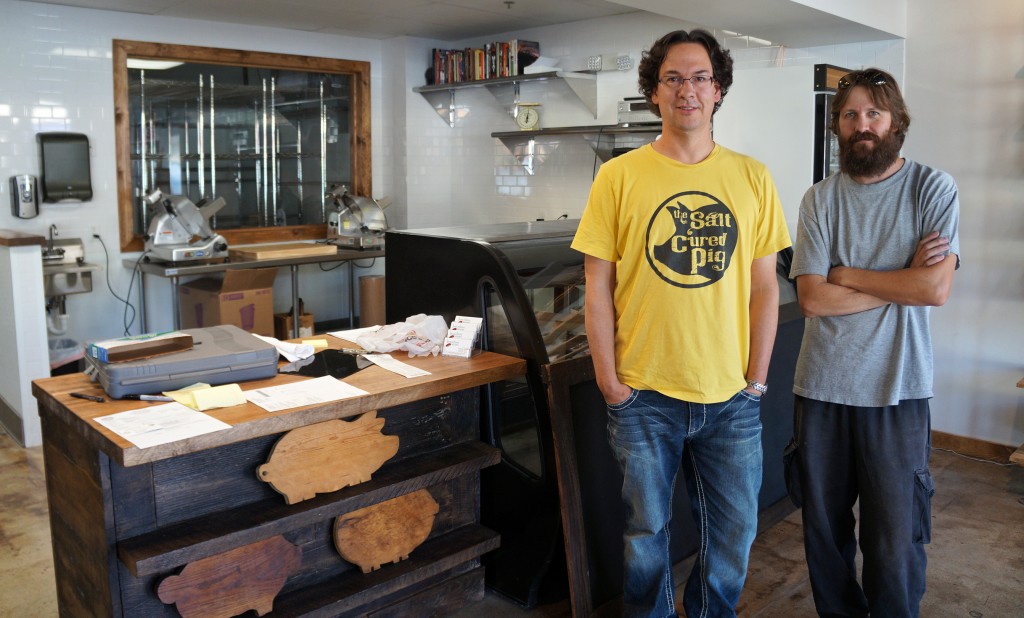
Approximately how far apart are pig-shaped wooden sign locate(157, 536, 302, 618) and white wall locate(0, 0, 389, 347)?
417 cm

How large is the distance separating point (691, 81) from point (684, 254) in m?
0.39

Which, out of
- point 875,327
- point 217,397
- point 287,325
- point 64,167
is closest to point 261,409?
point 217,397

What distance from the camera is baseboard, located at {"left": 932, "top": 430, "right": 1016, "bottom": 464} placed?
163 inches

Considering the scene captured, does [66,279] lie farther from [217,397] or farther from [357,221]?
[217,397]

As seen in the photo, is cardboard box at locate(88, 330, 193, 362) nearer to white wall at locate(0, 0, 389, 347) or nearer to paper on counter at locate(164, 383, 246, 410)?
paper on counter at locate(164, 383, 246, 410)

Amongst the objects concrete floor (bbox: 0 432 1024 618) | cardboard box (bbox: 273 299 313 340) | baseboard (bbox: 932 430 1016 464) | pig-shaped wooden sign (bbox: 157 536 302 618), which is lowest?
concrete floor (bbox: 0 432 1024 618)

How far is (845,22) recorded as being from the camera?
3838mm

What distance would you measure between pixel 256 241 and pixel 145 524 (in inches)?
188

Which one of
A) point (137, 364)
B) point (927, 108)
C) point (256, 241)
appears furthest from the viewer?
point (256, 241)

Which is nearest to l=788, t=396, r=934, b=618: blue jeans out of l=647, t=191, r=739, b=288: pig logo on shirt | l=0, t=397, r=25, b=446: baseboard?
l=647, t=191, r=739, b=288: pig logo on shirt

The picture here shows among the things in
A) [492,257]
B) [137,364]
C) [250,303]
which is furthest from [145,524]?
[250,303]

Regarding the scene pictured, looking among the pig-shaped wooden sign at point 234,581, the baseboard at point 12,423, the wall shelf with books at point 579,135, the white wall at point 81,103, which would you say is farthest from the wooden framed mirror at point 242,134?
the pig-shaped wooden sign at point 234,581

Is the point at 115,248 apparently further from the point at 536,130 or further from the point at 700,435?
the point at 700,435

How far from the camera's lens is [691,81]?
76.6 inches
